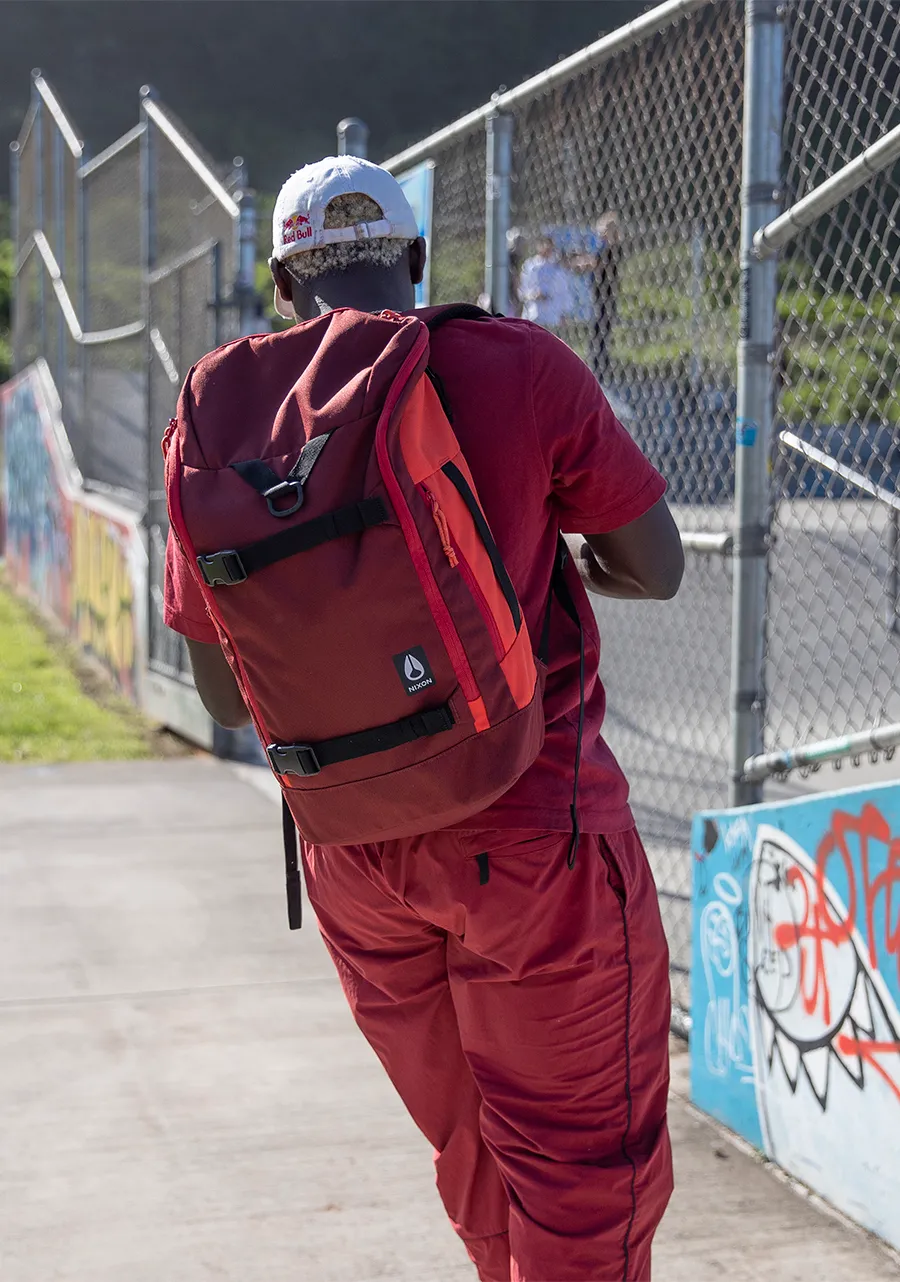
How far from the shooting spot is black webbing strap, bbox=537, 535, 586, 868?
2092mm

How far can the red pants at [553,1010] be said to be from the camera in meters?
2.08

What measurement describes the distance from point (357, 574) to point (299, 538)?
0.28ft

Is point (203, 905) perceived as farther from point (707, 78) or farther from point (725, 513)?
point (707, 78)

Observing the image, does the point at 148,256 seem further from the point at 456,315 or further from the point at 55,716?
the point at 456,315

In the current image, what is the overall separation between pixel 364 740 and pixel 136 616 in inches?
295

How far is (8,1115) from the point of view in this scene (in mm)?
3697

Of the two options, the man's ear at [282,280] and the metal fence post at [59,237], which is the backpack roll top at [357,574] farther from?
the metal fence post at [59,237]

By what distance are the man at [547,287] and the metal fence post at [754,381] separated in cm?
171

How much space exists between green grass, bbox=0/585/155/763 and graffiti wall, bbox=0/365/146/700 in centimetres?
26

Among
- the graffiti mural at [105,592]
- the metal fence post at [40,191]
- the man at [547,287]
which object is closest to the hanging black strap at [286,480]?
the man at [547,287]

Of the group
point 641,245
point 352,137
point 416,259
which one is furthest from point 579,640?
point 352,137

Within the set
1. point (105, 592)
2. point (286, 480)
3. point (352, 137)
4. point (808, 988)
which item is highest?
point (352, 137)

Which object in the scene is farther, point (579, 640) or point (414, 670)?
point (579, 640)

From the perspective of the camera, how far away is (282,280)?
7.15 feet
